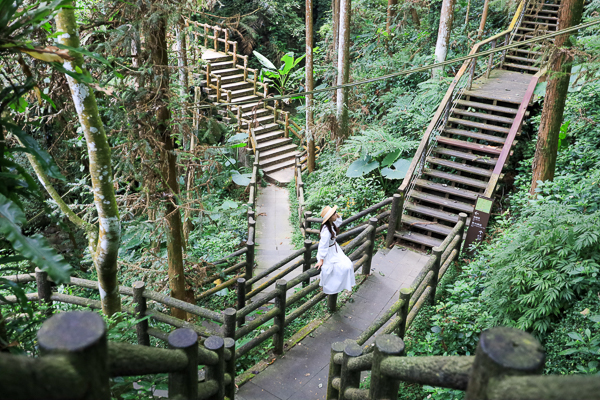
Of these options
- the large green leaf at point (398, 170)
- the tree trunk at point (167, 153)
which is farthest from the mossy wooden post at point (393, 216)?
the tree trunk at point (167, 153)

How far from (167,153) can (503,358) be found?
17.2 feet

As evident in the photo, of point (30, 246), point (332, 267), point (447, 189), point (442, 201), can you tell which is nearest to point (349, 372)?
point (332, 267)

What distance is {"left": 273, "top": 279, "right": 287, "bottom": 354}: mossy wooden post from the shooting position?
528 centimetres

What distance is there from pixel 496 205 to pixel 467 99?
3032 mm

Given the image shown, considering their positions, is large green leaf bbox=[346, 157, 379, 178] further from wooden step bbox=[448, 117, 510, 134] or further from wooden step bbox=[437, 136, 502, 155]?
wooden step bbox=[448, 117, 510, 134]

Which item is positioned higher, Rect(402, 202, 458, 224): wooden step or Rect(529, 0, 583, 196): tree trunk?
Rect(529, 0, 583, 196): tree trunk

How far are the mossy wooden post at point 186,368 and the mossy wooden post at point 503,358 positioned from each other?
1.45 metres

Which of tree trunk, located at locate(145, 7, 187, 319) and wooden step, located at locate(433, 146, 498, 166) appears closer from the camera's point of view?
tree trunk, located at locate(145, 7, 187, 319)

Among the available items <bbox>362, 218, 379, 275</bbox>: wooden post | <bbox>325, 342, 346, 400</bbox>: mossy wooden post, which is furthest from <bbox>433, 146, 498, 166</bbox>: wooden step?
<bbox>325, 342, 346, 400</bbox>: mossy wooden post

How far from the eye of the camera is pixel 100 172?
159 inches

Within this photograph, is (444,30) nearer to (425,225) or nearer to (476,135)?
(476,135)

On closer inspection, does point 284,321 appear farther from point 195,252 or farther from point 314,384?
point 195,252

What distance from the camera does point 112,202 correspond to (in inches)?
165

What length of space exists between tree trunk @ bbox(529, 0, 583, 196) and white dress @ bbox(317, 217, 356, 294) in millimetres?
3824
